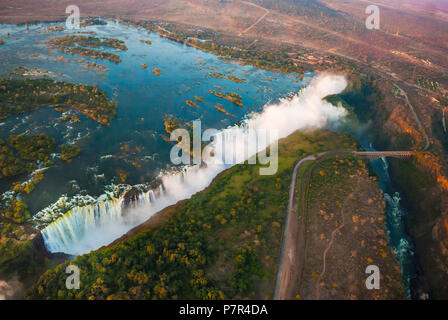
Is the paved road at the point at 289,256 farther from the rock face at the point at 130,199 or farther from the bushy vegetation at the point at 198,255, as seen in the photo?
the rock face at the point at 130,199

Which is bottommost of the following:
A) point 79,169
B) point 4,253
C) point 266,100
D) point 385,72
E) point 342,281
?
point 342,281

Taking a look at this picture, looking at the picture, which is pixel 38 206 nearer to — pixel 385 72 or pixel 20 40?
pixel 20 40

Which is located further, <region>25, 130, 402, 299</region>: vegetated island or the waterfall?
the waterfall

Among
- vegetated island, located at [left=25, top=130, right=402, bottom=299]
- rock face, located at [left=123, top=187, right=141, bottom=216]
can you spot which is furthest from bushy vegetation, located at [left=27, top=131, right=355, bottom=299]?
rock face, located at [left=123, top=187, right=141, bottom=216]

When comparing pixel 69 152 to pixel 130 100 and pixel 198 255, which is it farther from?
pixel 198 255

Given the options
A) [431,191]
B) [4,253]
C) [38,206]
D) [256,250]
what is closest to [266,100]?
[431,191]

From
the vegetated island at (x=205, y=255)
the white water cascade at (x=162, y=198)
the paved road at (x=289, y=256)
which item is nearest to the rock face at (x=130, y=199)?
the white water cascade at (x=162, y=198)

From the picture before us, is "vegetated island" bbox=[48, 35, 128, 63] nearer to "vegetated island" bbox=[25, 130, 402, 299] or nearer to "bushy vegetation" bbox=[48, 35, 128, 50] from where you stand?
"bushy vegetation" bbox=[48, 35, 128, 50]
